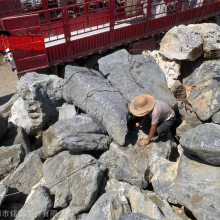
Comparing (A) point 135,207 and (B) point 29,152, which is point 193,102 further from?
(B) point 29,152

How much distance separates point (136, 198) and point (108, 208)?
0.49 meters

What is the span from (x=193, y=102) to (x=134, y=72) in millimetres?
1531

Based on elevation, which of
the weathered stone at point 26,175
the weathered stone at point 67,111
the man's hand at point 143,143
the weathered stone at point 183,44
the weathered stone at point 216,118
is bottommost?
the weathered stone at point 26,175

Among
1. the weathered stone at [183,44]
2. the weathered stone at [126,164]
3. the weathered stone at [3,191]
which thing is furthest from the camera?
the weathered stone at [183,44]

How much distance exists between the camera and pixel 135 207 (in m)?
4.80

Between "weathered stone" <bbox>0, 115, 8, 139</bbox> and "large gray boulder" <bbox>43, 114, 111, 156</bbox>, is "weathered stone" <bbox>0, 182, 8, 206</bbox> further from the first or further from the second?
"weathered stone" <bbox>0, 115, 8, 139</bbox>

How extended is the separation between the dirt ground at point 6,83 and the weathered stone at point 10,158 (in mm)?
2980

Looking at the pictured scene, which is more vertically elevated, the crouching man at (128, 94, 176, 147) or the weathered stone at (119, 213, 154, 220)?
the crouching man at (128, 94, 176, 147)

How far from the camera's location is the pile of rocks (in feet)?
15.4

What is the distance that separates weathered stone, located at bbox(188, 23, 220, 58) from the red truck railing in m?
1.79

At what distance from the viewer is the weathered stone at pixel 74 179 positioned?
192 inches

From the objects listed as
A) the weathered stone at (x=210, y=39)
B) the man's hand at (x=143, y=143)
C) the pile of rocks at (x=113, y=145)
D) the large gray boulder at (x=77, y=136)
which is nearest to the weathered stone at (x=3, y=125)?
the pile of rocks at (x=113, y=145)

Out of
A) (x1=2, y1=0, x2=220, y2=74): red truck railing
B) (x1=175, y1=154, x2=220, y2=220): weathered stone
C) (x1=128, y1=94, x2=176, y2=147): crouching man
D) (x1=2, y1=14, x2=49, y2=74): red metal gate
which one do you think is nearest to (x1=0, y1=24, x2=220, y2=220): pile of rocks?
(x1=175, y1=154, x2=220, y2=220): weathered stone

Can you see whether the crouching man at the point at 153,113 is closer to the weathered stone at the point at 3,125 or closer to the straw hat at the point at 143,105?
the straw hat at the point at 143,105
